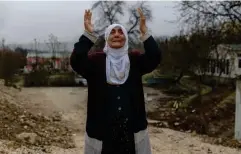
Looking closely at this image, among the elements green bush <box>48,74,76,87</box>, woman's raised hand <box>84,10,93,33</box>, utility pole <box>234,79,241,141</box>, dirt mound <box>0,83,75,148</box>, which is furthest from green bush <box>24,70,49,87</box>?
woman's raised hand <box>84,10,93,33</box>

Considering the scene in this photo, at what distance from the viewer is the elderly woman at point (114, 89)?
9.14 feet

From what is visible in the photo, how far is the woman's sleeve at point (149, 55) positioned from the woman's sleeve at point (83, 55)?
37 cm

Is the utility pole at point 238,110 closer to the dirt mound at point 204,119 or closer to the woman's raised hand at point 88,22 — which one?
the dirt mound at point 204,119

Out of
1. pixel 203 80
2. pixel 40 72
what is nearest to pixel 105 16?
pixel 40 72

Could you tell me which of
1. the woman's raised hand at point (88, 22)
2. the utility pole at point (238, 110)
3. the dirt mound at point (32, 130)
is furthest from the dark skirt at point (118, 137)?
the utility pole at point (238, 110)

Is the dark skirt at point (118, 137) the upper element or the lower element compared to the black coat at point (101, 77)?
lower

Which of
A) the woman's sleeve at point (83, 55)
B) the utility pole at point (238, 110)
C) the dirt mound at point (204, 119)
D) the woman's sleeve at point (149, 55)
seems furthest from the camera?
the dirt mound at point (204, 119)

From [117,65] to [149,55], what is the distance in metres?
0.24

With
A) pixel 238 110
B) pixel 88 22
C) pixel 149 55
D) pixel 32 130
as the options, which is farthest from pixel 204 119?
pixel 88 22

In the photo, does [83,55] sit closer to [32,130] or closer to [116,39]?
[116,39]

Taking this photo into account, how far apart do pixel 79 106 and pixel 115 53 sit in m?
13.0

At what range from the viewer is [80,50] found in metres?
2.73

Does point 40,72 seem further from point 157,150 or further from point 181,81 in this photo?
point 157,150

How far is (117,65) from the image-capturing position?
282 centimetres
